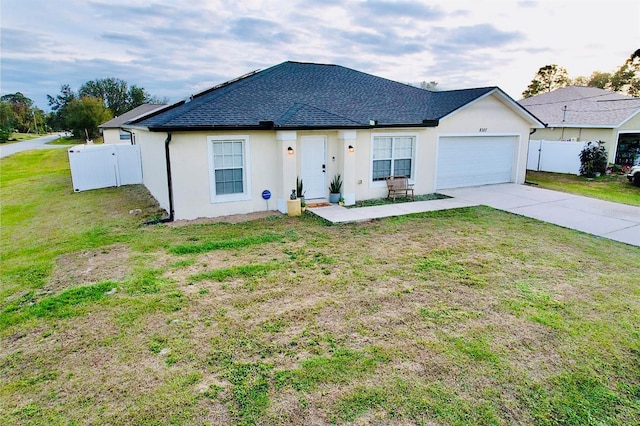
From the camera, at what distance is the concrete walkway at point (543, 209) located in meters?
9.68

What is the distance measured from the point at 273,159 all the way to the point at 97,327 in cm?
702

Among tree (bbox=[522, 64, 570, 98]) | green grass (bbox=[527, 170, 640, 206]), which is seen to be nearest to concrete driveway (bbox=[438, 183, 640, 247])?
green grass (bbox=[527, 170, 640, 206])

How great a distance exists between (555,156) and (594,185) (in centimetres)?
414

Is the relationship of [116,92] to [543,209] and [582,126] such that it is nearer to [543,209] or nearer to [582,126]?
[582,126]

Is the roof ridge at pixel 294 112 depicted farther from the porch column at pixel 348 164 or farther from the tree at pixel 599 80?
the tree at pixel 599 80

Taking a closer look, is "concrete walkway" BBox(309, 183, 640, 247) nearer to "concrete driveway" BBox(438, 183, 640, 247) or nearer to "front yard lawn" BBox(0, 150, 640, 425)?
"concrete driveway" BBox(438, 183, 640, 247)

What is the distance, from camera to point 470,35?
17.8 metres

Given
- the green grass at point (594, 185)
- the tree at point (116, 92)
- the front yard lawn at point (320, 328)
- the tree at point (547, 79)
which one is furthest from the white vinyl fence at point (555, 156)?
the tree at point (116, 92)

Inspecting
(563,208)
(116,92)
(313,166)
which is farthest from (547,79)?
(116,92)

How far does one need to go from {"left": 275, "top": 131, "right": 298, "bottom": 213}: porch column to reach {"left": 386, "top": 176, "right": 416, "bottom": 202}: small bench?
3.62 meters

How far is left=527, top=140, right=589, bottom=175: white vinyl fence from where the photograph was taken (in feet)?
62.3

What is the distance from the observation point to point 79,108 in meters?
49.6

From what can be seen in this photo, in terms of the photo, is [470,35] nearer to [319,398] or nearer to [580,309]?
[580,309]

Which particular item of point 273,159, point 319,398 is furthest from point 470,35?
point 319,398
